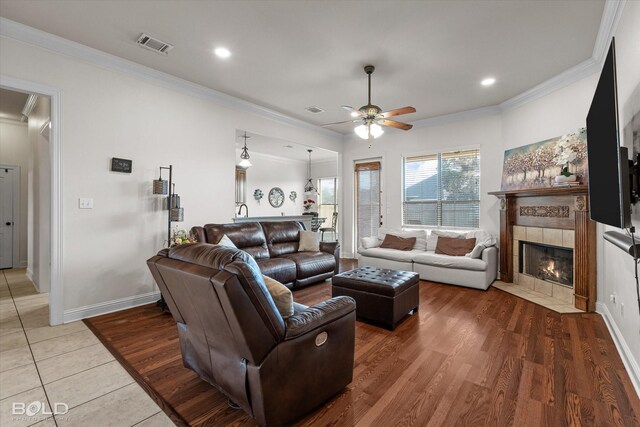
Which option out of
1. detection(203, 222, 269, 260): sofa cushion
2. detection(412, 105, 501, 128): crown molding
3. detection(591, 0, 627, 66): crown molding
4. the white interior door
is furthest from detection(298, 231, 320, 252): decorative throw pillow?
the white interior door

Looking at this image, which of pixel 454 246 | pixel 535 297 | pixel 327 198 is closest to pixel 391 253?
pixel 454 246

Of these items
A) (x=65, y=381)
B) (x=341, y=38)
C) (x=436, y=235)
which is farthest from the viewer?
(x=436, y=235)

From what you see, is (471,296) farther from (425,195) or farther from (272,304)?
(272,304)

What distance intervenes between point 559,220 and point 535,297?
1.06 metres

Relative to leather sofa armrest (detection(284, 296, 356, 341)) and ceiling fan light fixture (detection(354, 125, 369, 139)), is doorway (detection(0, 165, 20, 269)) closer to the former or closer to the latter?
ceiling fan light fixture (detection(354, 125, 369, 139))

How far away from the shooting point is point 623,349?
2414 mm

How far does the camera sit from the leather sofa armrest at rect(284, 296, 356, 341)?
5.27 feet

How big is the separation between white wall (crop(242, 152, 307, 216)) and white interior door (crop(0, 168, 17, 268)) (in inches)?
189

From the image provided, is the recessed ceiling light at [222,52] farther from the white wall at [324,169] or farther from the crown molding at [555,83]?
the white wall at [324,169]

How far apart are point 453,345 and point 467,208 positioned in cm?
346

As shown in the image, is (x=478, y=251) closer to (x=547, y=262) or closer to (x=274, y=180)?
(x=547, y=262)

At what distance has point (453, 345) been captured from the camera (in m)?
2.66

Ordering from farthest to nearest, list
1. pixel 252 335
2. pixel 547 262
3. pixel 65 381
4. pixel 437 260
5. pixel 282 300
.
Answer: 1. pixel 437 260
2. pixel 547 262
3. pixel 65 381
4. pixel 282 300
5. pixel 252 335

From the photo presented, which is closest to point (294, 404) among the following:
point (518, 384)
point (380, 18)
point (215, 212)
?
point (518, 384)
